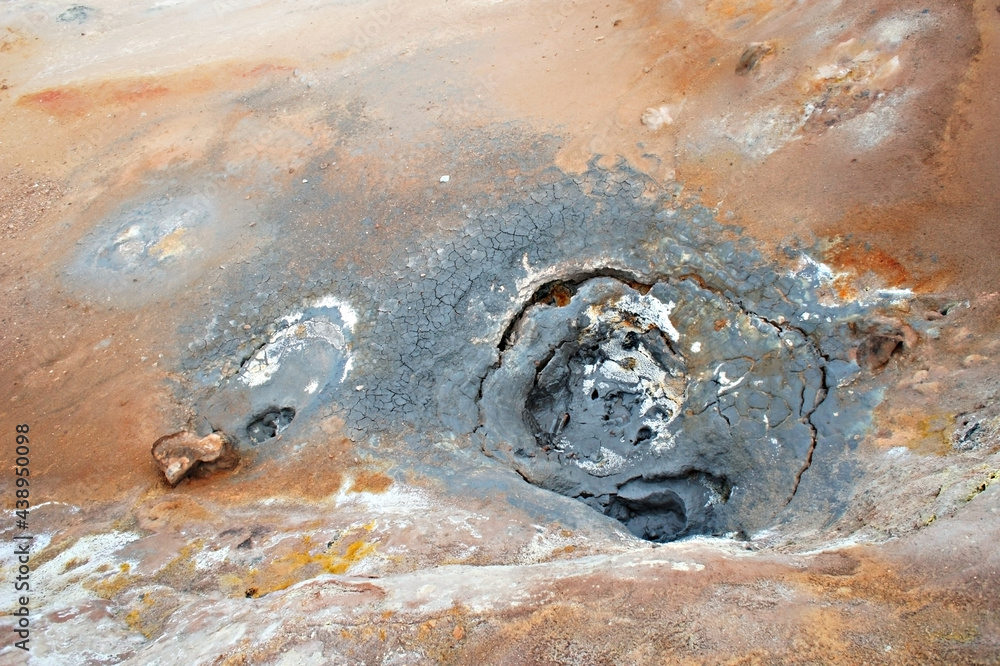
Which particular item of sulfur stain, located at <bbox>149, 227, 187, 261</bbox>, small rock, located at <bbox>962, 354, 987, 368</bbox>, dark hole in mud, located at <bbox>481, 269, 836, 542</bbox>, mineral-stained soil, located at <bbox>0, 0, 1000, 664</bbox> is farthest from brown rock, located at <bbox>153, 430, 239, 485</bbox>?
small rock, located at <bbox>962, 354, 987, 368</bbox>

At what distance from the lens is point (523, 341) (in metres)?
6.57

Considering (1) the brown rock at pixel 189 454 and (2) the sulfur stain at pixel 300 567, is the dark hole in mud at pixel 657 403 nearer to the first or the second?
(2) the sulfur stain at pixel 300 567

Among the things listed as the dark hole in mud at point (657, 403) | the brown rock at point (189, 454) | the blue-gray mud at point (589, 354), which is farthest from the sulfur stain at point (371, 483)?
the brown rock at point (189, 454)

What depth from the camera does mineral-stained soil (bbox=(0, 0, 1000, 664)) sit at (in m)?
3.82

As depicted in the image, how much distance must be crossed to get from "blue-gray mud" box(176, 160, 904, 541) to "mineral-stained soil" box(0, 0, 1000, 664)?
0.10 ft

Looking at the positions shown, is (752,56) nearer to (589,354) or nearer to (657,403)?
(589,354)

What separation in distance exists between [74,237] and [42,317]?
47.0 inches

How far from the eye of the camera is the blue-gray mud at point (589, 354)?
590cm

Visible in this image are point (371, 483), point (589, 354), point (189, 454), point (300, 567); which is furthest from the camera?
point (589, 354)

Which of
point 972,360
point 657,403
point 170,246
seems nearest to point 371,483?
point 657,403

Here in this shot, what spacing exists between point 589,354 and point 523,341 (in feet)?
2.53

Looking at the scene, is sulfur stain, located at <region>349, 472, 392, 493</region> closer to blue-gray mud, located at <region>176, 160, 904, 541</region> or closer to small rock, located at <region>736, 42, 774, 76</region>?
blue-gray mud, located at <region>176, 160, 904, 541</region>

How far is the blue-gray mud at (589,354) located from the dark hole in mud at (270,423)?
32 millimetres

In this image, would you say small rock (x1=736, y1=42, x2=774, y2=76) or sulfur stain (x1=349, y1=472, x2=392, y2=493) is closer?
sulfur stain (x1=349, y1=472, x2=392, y2=493)
